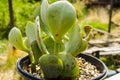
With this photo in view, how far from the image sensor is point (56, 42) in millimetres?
780

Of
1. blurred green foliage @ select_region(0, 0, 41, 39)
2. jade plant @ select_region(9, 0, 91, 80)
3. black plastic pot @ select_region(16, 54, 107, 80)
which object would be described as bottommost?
blurred green foliage @ select_region(0, 0, 41, 39)

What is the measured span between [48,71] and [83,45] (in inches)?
4.1

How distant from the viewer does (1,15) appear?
12.9ft

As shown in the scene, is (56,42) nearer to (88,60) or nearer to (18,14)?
(88,60)

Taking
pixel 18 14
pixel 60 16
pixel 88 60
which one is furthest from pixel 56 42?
pixel 18 14

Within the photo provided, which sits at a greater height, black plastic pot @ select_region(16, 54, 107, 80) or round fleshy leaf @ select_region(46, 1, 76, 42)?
round fleshy leaf @ select_region(46, 1, 76, 42)

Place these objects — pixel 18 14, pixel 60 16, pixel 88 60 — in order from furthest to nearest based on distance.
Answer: pixel 18 14, pixel 88 60, pixel 60 16

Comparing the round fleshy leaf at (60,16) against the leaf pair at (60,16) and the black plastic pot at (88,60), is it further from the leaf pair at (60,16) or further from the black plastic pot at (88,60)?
the black plastic pot at (88,60)

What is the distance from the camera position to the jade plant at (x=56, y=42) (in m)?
0.72

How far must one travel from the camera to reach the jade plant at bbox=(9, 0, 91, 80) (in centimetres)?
72

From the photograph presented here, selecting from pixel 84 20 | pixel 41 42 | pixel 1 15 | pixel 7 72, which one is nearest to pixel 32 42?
pixel 41 42

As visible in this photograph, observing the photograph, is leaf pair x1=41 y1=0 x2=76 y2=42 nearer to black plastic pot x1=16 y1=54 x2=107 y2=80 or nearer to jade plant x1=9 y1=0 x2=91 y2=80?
jade plant x1=9 y1=0 x2=91 y2=80

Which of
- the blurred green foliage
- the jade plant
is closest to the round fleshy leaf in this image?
the jade plant

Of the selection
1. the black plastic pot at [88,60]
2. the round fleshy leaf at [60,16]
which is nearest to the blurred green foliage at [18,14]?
the black plastic pot at [88,60]
